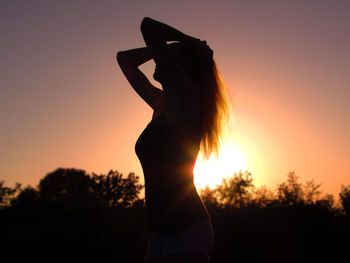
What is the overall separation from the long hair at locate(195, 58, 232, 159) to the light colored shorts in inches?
33.2

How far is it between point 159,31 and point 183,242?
4.26 feet

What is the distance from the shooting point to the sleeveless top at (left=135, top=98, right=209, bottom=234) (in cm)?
175

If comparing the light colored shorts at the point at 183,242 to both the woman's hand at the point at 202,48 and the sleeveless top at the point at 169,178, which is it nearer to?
the sleeveless top at the point at 169,178

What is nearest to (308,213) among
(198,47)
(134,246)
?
(134,246)

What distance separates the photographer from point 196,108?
6.61 ft

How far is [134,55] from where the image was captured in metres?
2.88

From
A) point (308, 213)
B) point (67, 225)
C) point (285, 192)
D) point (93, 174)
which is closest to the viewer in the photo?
point (67, 225)

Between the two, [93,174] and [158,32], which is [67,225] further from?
[158,32]

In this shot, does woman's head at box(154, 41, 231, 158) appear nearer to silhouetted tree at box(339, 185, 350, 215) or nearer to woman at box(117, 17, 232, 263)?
woman at box(117, 17, 232, 263)

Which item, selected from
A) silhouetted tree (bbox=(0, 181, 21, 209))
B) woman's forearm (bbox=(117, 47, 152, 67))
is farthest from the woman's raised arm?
silhouetted tree (bbox=(0, 181, 21, 209))

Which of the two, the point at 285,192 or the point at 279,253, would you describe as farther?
the point at 285,192

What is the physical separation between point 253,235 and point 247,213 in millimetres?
1954

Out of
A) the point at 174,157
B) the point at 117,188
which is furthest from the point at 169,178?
the point at 117,188

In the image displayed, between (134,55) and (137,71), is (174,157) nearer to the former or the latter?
(137,71)
